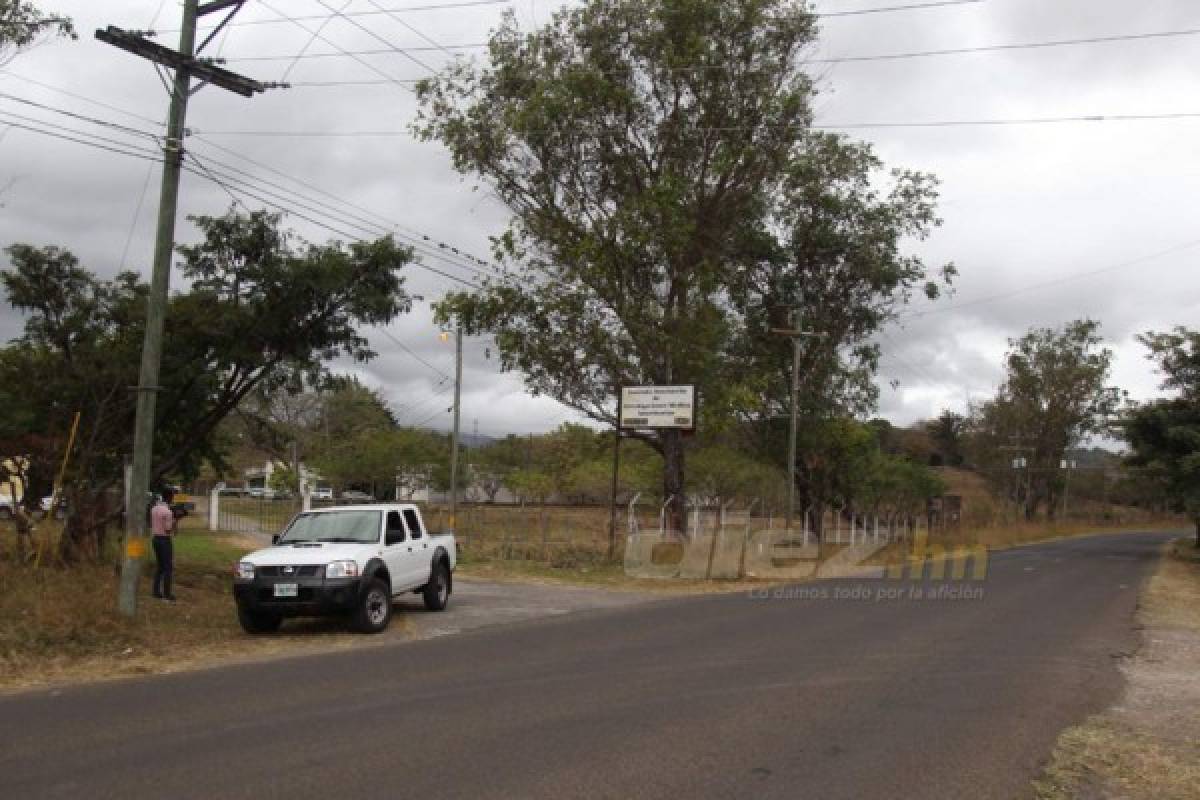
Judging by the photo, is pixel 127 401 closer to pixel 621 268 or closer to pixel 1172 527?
pixel 621 268

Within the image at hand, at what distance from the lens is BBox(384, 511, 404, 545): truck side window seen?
49.6 feet

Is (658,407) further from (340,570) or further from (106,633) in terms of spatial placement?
(106,633)

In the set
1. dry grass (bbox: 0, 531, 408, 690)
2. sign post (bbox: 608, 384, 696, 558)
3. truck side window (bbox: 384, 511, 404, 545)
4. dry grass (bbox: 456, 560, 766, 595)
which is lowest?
dry grass (bbox: 456, 560, 766, 595)

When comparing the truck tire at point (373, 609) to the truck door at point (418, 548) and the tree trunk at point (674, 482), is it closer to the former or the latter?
the truck door at point (418, 548)

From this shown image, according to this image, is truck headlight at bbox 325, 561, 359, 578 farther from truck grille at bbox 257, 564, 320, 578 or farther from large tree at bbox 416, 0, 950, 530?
large tree at bbox 416, 0, 950, 530

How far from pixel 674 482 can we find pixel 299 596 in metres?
17.3

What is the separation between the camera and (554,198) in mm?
28422

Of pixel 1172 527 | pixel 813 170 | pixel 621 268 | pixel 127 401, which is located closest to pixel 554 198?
pixel 621 268

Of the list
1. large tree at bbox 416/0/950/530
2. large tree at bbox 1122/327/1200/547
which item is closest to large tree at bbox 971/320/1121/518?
large tree at bbox 1122/327/1200/547

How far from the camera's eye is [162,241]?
43.3 feet

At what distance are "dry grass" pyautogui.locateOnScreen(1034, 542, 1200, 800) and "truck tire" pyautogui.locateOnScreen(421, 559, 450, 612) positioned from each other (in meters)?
10.2

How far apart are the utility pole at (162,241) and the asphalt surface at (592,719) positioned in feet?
10.0

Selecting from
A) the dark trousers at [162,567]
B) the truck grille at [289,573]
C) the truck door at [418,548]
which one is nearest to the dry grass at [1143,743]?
the truck grille at [289,573]

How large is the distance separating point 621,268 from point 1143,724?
20.5 m
